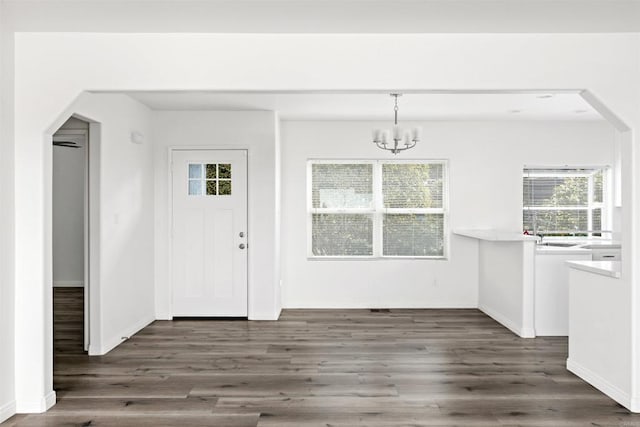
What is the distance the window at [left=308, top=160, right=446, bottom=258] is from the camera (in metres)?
7.45

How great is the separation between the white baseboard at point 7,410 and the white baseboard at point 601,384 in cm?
394

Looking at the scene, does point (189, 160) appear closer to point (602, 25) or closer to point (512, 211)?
point (512, 211)

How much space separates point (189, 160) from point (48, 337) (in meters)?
3.31

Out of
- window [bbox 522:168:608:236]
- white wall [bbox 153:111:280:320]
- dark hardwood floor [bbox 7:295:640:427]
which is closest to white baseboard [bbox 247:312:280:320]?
white wall [bbox 153:111:280:320]

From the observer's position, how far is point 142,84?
362cm

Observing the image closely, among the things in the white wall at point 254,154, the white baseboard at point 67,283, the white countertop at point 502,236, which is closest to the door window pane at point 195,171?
the white wall at point 254,154

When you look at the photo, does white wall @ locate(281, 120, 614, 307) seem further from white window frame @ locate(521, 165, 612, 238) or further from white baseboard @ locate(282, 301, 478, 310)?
white window frame @ locate(521, 165, 612, 238)

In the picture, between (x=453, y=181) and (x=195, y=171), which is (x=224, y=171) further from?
(x=453, y=181)

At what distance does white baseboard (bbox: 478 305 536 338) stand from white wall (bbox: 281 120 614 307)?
0.49m

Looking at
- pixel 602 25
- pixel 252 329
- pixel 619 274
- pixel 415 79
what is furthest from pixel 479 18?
pixel 252 329

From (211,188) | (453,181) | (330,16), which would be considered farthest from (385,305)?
(330,16)

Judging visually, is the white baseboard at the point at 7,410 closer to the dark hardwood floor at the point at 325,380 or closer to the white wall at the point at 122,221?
the dark hardwood floor at the point at 325,380

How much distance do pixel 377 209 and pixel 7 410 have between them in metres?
4.94

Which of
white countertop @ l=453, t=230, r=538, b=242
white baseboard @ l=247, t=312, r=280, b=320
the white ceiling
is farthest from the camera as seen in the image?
white baseboard @ l=247, t=312, r=280, b=320
